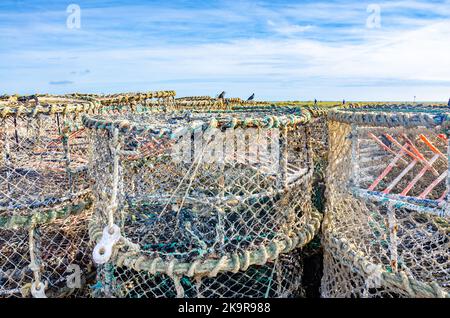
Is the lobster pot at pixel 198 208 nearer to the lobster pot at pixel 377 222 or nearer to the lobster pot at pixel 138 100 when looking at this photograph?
the lobster pot at pixel 377 222

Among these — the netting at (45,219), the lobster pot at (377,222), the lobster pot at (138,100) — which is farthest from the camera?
the lobster pot at (138,100)

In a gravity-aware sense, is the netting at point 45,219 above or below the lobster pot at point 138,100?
below

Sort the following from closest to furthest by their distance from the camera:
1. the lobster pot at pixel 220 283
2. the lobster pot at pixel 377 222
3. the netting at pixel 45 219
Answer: the lobster pot at pixel 377 222, the lobster pot at pixel 220 283, the netting at pixel 45 219

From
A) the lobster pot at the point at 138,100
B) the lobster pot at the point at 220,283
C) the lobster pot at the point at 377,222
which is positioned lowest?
the lobster pot at the point at 220,283

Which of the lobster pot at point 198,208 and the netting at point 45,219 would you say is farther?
the netting at point 45,219

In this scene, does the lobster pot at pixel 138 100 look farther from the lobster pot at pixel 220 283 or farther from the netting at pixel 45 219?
the lobster pot at pixel 220 283

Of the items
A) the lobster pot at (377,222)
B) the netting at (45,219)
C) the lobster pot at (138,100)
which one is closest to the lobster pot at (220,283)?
the lobster pot at (377,222)

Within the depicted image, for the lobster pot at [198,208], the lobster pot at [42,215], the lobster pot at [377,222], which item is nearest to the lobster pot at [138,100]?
the lobster pot at [42,215]
